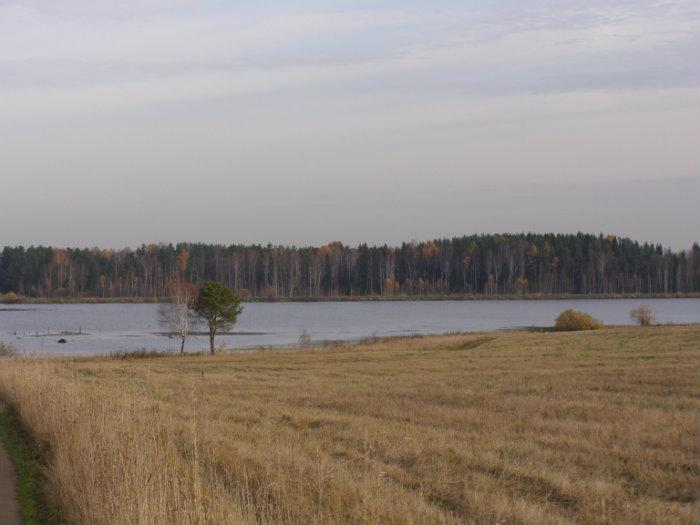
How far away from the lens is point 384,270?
177m

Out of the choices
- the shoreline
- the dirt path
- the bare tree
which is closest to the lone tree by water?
the bare tree

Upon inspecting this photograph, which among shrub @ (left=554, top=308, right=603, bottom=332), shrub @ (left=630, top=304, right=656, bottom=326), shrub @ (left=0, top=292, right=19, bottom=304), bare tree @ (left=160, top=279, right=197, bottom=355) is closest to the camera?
bare tree @ (left=160, top=279, right=197, bottom=355)

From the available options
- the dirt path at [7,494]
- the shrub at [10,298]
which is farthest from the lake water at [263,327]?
the shrub at [10,298]

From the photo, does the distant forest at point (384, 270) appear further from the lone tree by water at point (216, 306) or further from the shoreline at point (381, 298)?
the lone tree by water at point (216, 306)

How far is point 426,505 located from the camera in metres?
9.53

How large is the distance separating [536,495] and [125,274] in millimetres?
172909

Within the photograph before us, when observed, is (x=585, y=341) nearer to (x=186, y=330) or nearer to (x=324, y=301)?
(x=186, y=330)

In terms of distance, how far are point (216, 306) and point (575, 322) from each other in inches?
1133

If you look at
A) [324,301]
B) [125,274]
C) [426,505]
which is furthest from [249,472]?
[125,274]

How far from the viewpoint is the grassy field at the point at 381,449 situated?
872 centimetres

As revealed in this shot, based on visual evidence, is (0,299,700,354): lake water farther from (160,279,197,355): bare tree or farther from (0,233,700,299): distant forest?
(0,233,700,299): distant forest

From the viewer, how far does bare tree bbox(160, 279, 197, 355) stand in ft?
199

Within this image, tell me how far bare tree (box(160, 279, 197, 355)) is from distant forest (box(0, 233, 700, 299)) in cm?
10697

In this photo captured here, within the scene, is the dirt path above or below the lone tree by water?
below
